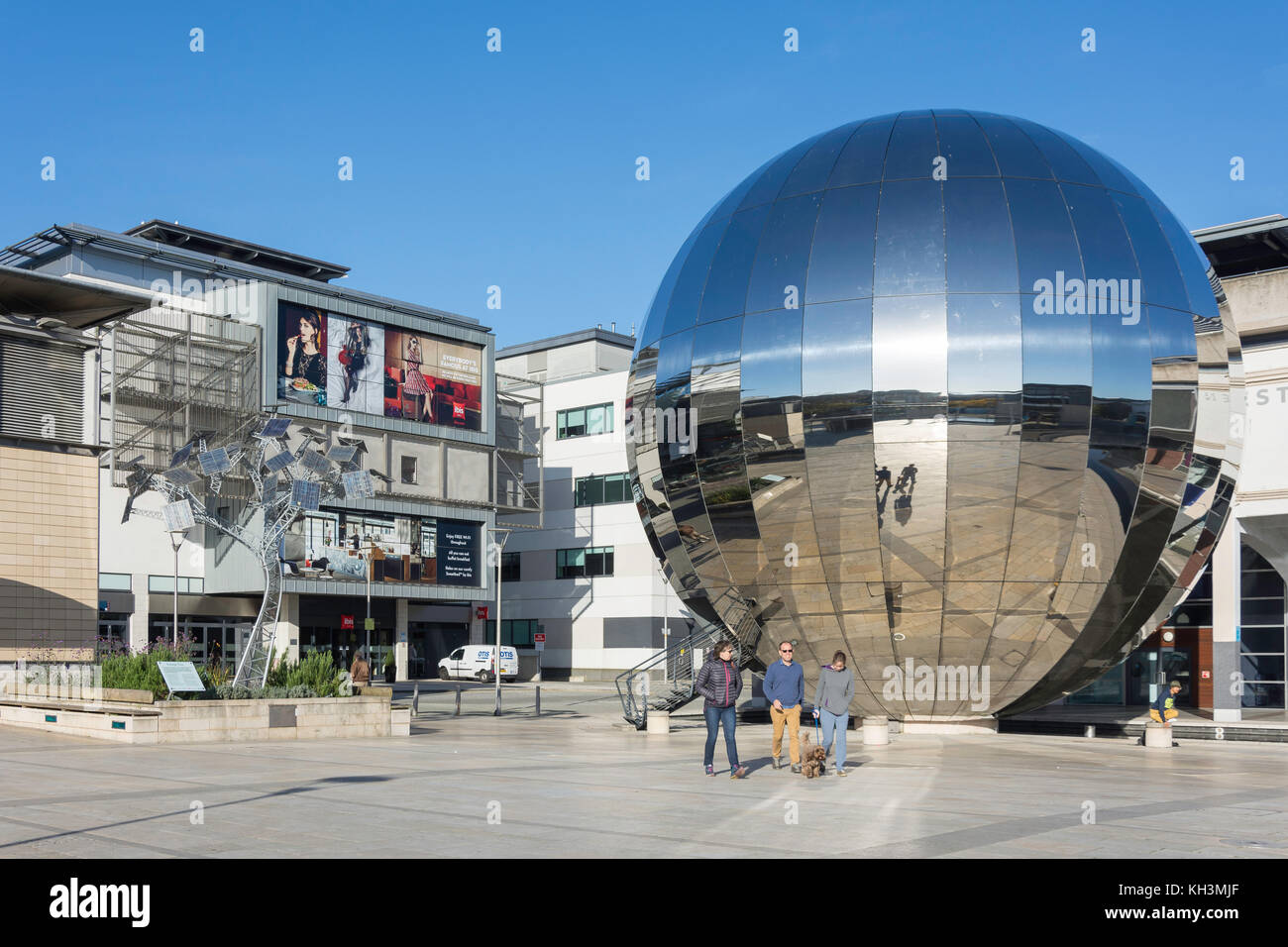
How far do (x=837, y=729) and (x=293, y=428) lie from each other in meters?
53.5

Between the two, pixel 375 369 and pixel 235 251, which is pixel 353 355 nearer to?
pixel 375 369

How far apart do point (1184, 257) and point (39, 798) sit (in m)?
17.6

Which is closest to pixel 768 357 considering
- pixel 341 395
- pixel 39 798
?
pixel 39 798

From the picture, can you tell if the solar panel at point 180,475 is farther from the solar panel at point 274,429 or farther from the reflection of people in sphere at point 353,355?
the reflection of people in sphere at point 353,355

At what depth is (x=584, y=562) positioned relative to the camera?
79.4m

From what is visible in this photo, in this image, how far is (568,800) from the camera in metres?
13.7

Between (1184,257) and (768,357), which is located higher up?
(1184,257)

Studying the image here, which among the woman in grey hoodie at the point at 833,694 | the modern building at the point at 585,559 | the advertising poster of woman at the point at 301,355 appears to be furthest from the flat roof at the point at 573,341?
the woman in grey hoodie at the point at 833,694

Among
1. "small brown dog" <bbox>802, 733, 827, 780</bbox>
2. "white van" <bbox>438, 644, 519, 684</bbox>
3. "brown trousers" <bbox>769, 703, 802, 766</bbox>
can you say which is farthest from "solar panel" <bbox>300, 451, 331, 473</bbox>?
"white van" <bbox>438, 644, 519, 684</bbox>

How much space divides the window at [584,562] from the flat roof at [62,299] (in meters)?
43.9

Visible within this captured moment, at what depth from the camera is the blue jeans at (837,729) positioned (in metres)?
17.2

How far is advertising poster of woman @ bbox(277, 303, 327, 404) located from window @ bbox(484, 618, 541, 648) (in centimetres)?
2161

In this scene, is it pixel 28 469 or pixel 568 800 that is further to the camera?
pixel 28 469
